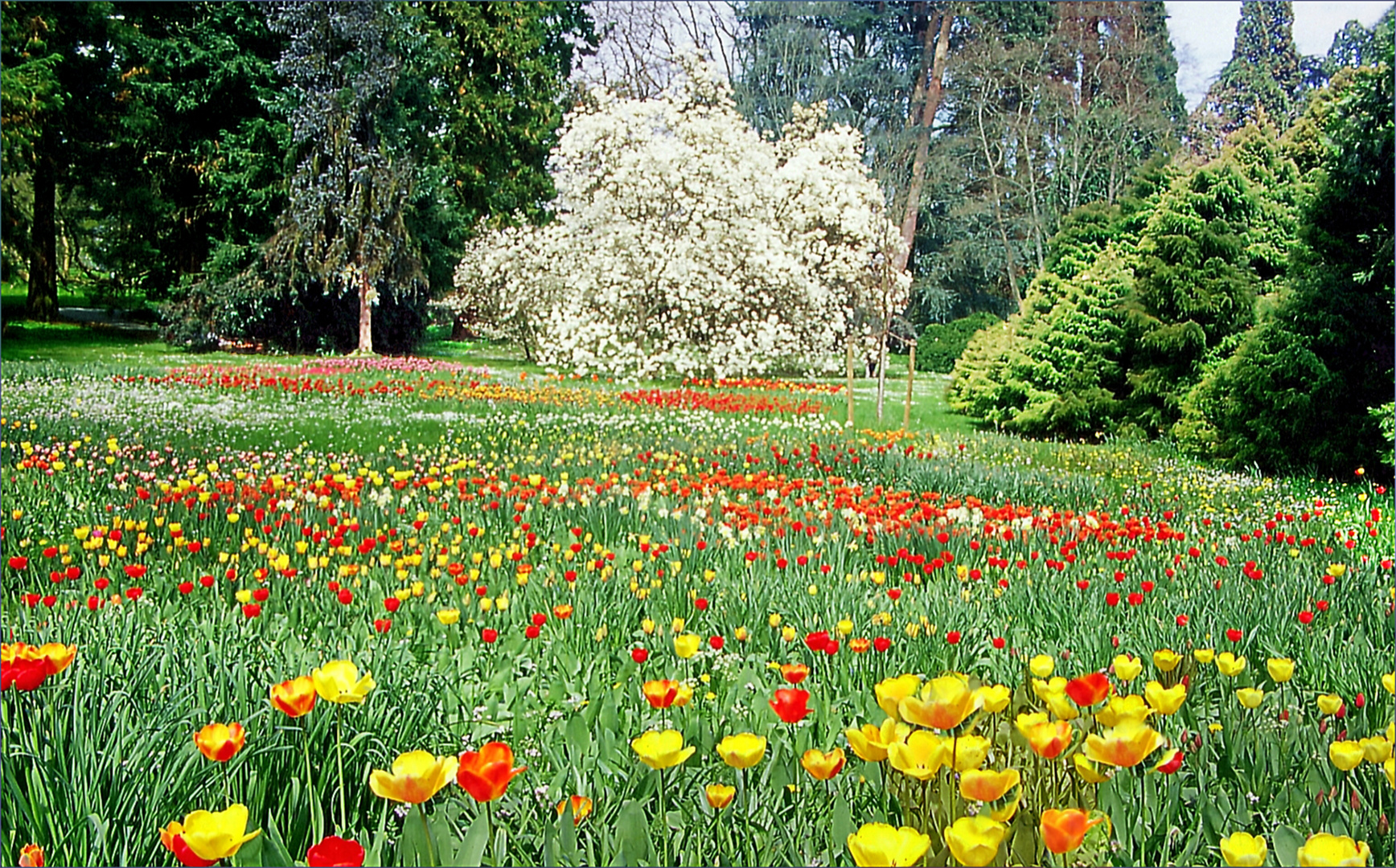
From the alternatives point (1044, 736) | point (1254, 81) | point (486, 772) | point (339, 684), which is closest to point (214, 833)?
point (486, 772)

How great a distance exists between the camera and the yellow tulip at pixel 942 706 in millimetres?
918

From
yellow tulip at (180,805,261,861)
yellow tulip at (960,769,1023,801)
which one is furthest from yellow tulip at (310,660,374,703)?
yellow tulip at (960,769,1023,801)

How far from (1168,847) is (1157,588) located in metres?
1.35

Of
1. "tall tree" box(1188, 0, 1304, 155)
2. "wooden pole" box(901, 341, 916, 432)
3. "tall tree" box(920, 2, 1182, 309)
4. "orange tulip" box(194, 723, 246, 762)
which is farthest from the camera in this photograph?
"wooden pole" box(901, 341, 916, 432)

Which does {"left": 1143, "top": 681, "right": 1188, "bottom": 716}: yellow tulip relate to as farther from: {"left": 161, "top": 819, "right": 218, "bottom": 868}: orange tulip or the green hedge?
the green hedge

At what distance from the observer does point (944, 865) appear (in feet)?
3.20

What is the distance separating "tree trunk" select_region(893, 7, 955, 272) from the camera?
185 inches

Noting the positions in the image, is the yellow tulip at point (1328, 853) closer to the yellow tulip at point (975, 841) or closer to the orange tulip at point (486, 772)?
the yellow tulip at point (975, 841)

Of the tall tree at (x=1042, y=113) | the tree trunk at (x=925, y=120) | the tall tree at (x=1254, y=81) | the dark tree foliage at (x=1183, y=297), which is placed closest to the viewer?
the tall tree at (x=1254, y=81)

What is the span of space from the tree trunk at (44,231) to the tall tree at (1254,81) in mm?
4818

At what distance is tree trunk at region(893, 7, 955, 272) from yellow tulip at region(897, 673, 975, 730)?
4.34m

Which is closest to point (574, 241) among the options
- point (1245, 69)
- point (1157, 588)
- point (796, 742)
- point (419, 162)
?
point (419, 162)

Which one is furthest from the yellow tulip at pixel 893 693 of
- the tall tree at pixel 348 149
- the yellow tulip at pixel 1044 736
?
the tall tree at pixel 348 149

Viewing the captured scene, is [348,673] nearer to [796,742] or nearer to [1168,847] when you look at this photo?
[796,742]
